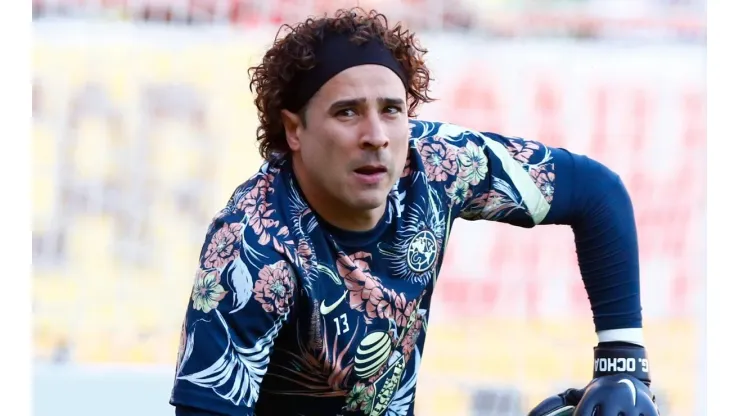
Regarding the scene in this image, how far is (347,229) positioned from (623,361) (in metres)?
0.68

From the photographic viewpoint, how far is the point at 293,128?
2.12m

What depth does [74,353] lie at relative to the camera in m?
3.55

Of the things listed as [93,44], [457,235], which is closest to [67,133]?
[93,44]

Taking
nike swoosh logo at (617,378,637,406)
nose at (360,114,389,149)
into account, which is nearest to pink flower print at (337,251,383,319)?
nose at (360,114,389,149)

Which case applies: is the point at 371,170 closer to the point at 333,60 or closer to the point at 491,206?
the point at 333,60

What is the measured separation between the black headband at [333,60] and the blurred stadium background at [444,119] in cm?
147

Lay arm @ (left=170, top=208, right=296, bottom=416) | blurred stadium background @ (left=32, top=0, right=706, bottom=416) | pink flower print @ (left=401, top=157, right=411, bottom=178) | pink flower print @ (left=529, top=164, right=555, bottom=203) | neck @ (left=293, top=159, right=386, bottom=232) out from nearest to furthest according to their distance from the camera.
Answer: arm @ (left=170, top=208, right=296, bottom=416), neck @ (left=293, top=159, right=386, bottom=232), pink flower print @ (left=401, top=157, right=411, bottom=178), pink flower print @ (left=529, top=164, right=555, bottom=203), blurred stadium background @ (left=32, top=0, right=706, bottom=416)

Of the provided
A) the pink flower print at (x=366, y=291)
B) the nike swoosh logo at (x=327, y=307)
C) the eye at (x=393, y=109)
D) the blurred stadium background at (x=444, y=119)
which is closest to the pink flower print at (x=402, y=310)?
the pink flower print at (x=366, y=291)

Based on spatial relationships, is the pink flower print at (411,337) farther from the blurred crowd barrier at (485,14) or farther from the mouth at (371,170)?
the blurred crowd barrier at (485,14)

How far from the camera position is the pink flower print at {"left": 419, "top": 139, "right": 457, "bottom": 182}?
7.23 feet

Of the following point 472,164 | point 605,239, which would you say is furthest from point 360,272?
point 605,239

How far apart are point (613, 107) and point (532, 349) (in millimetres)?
818

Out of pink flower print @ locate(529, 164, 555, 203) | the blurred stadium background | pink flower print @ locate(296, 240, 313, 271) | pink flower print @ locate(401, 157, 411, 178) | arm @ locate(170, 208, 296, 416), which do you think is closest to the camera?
arm @ locate(170, 208, 296, 416)

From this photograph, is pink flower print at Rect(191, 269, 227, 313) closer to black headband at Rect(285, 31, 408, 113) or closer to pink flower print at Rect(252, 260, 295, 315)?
pink flower print at Rect(252, 260, 295, 315)
